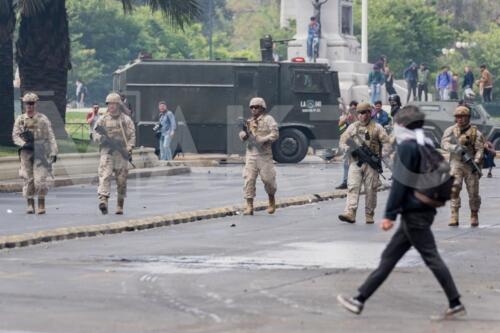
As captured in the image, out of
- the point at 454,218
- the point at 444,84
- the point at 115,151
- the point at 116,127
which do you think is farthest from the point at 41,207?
the point at 444,84

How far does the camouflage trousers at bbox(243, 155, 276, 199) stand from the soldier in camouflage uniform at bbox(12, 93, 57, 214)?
9.78ft

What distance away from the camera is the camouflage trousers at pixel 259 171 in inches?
915

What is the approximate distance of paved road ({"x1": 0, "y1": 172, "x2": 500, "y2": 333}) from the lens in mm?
12008

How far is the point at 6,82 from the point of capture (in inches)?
1414

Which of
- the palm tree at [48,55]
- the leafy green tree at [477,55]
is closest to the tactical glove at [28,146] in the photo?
the palm tree at [48,55]

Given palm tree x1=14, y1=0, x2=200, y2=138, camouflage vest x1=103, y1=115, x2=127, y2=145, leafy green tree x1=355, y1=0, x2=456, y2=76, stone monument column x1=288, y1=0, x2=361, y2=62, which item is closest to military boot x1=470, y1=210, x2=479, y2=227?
camouflage vest x1=103, y1=115, x2=127, y2=145

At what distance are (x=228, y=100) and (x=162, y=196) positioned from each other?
41.8 feet

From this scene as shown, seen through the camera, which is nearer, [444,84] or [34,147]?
[34,147]

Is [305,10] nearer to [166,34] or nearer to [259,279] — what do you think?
[166,34]

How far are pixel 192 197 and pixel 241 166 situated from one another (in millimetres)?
11793

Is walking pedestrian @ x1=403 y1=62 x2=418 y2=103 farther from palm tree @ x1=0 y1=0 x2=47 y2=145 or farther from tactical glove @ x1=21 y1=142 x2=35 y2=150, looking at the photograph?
tactical glove @ x1=21 y1=142 x2=35 y2=150

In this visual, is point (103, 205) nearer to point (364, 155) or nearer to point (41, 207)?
point (41, 207)

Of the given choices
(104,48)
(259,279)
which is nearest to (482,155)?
(259,279)

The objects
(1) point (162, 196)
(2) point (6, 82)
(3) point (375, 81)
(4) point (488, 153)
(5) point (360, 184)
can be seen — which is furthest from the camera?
(3) point (375, 81)
